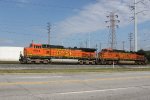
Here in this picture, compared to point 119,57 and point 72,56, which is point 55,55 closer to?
point 72,56

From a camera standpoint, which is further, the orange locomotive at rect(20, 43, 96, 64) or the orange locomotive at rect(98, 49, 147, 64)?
the orange locomotive at rect(98, 49, 147, 64)

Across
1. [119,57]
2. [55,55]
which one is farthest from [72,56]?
[119,57]

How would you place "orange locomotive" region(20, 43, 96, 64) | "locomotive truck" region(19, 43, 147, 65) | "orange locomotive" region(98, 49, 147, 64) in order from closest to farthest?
"orange locomotive" region(20, 43, 96, 64)
"locomotive truck" region(19, 43, 147, 65)
"orange locomotive" region(98, 49, 147, 64)

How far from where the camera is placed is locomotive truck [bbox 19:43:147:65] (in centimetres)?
4419

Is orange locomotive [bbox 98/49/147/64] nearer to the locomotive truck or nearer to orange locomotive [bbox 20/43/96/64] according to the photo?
the locomotive truck

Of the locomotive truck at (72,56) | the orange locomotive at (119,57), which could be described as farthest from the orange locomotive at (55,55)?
the orange locomotive at (119,57)

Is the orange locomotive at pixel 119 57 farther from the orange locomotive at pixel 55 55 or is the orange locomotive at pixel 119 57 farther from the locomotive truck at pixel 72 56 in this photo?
the orange locomotive at pixel 55 55

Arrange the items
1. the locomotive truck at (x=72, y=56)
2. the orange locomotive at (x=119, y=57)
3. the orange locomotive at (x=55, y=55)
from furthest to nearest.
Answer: the orange locomotive at (x=119, y=57)
the locomotive truck at (x=72, y=56)
the orange locomotive at (x=55, y=55)

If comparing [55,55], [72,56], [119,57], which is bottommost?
[119,57]

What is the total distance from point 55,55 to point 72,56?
346 centimetres

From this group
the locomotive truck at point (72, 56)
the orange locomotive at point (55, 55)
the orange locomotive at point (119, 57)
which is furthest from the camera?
the orange locomotive at point (119, 57)

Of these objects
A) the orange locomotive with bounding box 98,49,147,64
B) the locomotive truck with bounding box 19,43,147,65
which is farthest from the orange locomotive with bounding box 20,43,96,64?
the orange locomotive with bounding box 98,49,147,64

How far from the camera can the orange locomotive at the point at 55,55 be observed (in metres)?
44.1

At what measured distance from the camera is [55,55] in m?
46.8
